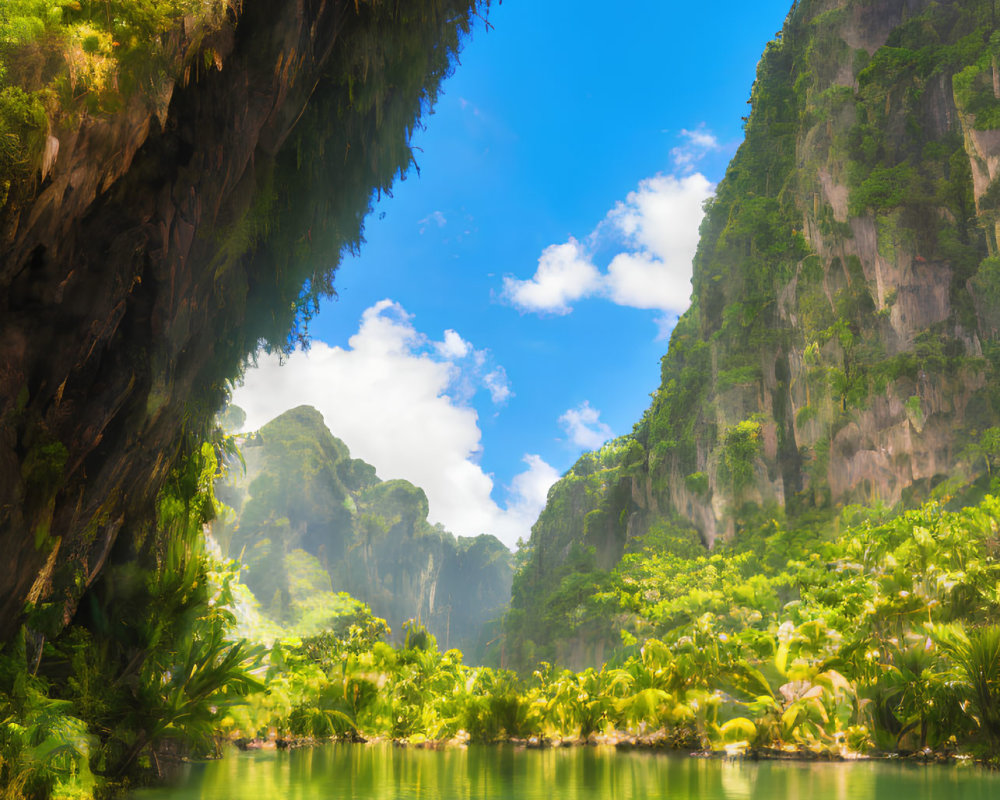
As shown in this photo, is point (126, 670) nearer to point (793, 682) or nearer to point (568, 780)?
point (568, 780)

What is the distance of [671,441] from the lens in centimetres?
4347

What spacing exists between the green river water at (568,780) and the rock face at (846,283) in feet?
69.5

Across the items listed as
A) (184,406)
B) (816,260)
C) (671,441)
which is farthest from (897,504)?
(184,406)

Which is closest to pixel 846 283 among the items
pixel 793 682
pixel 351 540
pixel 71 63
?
pixel 793 682

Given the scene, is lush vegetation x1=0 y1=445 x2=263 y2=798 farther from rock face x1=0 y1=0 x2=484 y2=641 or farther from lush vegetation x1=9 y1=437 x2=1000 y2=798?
rock face x1=0 y1=0 x2=484 y2=641

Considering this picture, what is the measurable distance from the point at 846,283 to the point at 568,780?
104 ft

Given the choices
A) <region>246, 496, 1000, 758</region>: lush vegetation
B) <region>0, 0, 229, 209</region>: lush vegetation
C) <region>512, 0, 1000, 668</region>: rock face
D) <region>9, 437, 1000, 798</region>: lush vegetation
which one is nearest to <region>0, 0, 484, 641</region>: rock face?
<region>0, 0, 229, 209</region>: lush vegetation

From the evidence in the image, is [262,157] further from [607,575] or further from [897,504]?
[607,575]

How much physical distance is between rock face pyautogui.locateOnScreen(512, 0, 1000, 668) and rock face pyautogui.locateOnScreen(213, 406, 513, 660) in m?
46.1

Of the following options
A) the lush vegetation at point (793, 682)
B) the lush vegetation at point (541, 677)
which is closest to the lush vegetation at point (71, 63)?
the lush vegetation at point (541, 677)

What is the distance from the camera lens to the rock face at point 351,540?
7969 cm

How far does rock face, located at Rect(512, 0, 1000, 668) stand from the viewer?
1144 inches

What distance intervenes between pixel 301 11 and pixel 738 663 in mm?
14271

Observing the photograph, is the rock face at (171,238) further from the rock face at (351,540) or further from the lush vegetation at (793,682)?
the rock face at (351,540)
